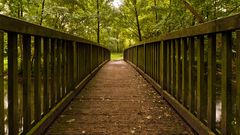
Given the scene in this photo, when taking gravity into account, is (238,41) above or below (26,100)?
above

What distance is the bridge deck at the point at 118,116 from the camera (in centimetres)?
288

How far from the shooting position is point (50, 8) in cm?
1138

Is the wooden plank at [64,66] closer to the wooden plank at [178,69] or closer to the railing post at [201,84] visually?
the wooden plank at [178,69]

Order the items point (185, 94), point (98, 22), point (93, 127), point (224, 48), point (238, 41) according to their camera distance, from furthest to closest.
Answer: point (98, 22) → point (185, 94) → point (93, 127) → point (224, 48) → point (238, 41)

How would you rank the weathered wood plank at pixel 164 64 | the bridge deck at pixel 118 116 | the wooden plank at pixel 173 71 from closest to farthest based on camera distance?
the bridge deck at pixel 118 116 < the wooden plank at pixel 173 71 < the weathered wood plank at pixel 164 64

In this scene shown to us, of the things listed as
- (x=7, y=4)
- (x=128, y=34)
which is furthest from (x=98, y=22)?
(x=7, y=4)

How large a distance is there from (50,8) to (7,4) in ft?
5.80

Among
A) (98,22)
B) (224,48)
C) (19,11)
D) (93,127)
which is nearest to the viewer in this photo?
(224,48)

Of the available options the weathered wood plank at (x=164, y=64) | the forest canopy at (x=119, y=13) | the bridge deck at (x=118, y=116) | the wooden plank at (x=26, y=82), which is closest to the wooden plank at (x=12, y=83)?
the wooden plank at (x=26, y=82)

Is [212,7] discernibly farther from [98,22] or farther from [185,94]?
[98,22]

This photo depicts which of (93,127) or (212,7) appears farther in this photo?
(212,7)

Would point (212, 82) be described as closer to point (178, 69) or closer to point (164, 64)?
point (178, 69)

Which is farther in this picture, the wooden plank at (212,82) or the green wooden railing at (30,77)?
the wooden plank at (212,82)

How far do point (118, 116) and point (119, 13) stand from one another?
1819 centimetres
